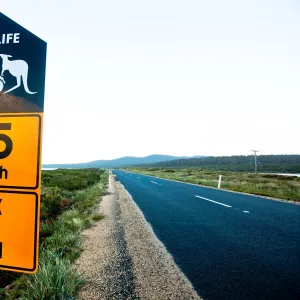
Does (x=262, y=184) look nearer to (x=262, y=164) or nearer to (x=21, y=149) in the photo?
(x=21, y=149)

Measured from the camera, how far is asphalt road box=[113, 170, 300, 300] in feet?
9.85

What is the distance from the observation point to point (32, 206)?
4.12ft

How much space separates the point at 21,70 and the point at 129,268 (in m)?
3.24

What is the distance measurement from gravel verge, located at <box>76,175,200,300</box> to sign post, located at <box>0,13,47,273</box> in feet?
6.49

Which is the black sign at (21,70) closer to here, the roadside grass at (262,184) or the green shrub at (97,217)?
the green shrub at (97,217)

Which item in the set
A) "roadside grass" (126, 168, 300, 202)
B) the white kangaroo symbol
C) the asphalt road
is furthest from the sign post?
"roadside grass" (126, 168, 300, 202)

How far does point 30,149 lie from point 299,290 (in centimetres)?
339

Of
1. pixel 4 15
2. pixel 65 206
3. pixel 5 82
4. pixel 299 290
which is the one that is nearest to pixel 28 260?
pixel 5 82

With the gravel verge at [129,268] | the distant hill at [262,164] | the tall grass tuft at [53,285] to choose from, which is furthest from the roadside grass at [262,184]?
the distant hill at [262,164]

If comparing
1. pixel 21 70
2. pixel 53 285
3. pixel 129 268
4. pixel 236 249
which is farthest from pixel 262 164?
pixel 21 70

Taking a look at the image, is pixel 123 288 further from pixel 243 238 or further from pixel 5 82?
pixel 243 238

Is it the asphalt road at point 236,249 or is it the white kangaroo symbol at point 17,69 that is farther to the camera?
the asphalt road at point 236,249

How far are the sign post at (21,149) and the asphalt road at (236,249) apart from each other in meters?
2.35

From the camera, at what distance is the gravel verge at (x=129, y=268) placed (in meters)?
2.90
